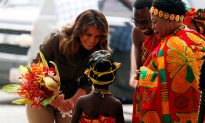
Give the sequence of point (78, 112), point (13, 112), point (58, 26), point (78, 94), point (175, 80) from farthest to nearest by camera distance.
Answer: point (13, 112) → point (58, 26) → point (78, 94) → point (78, 112) → point (175, 80)

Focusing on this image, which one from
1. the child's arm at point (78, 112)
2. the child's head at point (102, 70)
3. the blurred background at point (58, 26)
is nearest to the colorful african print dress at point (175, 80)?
the child's head at point (102, 70)

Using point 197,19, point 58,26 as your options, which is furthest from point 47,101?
point 58,26

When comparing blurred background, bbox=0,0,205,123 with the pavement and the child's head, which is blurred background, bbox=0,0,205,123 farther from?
the child's head

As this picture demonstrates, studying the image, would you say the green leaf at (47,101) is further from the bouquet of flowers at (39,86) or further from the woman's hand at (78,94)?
the woman's hand at (78,94)

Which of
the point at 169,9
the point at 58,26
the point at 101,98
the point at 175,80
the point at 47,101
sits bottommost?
the point at 58,26

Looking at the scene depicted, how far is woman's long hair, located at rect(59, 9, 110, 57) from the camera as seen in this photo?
16.8 ft

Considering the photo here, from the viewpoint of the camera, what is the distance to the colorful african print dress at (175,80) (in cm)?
430

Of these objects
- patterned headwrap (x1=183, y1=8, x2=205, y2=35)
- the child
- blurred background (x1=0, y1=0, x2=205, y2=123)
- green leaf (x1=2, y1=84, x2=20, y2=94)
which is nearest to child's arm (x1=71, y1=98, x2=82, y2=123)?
the child

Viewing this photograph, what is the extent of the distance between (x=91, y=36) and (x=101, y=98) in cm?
89

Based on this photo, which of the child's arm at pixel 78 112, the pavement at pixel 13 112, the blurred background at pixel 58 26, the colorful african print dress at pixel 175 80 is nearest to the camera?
the colorful african print dress at pixel 175 80

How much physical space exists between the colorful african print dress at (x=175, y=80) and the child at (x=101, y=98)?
0.23m

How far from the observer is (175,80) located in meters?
4.32

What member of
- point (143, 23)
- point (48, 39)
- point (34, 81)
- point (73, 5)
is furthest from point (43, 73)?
point (73, 5)

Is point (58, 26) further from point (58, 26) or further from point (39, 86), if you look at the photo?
point (39, 86)
